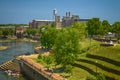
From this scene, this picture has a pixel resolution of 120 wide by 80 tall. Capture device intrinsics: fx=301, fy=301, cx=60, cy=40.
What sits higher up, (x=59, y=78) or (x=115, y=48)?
(x=115, y=48)

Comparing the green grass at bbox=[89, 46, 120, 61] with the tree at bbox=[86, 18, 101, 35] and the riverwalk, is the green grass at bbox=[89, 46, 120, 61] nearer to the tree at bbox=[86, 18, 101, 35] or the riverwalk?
the riverwalk

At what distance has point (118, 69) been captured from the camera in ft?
175

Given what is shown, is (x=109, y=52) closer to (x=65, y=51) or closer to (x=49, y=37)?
(x=65, y=51)

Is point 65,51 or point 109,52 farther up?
point 65,51

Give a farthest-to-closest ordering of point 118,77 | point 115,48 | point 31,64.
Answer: point 31,64, point 115,48, point 118,77

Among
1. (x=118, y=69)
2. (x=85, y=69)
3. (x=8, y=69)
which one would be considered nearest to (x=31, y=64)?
(x=8, y=69)

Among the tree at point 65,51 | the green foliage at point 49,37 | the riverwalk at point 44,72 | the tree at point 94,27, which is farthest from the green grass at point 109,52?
the tree at point 94,27

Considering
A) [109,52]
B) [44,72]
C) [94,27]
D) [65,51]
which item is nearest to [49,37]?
[94,27]

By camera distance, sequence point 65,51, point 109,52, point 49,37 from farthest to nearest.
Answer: point 49,37 < point 109,52 < point 65,51

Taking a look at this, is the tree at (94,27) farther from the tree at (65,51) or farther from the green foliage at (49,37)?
the tree at (65,51)

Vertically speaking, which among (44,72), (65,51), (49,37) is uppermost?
(49,37)

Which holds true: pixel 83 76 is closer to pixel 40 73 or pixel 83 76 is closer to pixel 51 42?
pixel 40 73

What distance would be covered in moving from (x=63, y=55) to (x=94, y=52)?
35.0ft

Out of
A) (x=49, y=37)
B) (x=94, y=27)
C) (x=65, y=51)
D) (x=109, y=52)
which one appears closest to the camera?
(x=65, y=51)
